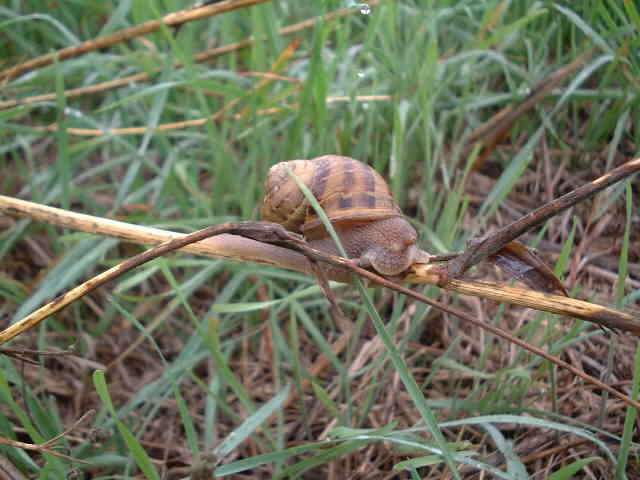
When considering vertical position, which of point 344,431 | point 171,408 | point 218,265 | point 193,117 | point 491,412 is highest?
point 193,117

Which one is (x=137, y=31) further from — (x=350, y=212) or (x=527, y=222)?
(x=527, y=222)

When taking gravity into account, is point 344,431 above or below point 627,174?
below

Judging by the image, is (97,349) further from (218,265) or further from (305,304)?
(305,304)

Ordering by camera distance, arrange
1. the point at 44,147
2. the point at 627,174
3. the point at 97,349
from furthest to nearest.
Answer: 1. the point at 44,147
2. the point at 97,349
3. the point at 627,174

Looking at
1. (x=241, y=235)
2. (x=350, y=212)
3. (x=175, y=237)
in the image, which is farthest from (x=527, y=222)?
(x=175, y=237)

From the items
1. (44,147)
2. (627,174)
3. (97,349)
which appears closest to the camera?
(627,174)

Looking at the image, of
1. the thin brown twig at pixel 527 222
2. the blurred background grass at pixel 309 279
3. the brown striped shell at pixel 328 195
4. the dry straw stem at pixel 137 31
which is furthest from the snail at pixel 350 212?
the dry straw stem at pixel 137 31

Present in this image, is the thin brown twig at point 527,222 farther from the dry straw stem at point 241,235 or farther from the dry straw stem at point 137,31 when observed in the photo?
the dry straw stem at point 137,31

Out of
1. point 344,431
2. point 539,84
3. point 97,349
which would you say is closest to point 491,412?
point 344,431
